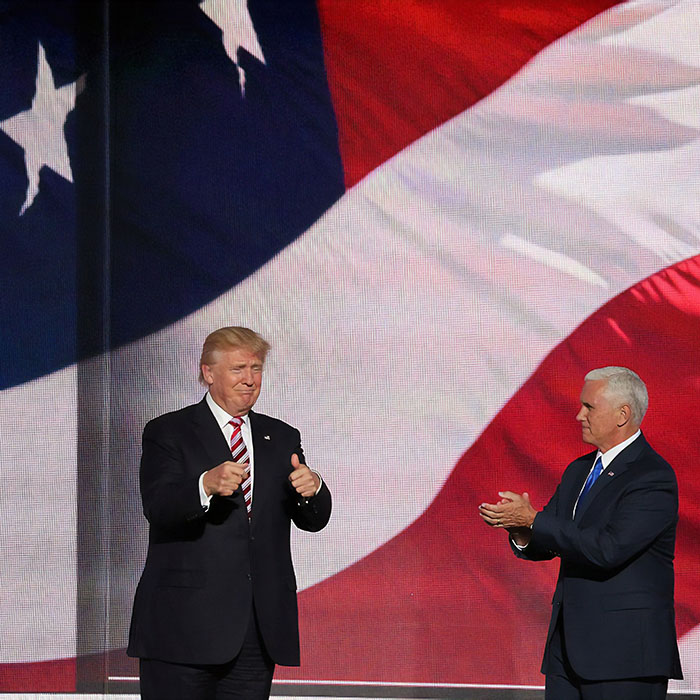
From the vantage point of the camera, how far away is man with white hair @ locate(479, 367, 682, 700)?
245cm

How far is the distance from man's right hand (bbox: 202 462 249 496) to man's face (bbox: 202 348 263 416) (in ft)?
0.87

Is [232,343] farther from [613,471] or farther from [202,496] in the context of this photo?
[613,471]

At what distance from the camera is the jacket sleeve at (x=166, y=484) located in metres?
2.46

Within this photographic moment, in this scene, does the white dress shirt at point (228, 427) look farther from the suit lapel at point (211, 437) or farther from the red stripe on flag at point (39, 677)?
the red stripe on flag at point (39, 677)

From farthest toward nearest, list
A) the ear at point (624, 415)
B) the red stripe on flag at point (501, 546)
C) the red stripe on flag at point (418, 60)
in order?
the red stripe on flag at point (418, 60)
the red stripe on flag at point (501, 546)
the ear at point (624, 415)

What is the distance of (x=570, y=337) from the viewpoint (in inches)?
150

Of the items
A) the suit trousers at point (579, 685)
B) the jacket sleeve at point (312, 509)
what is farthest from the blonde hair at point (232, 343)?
the suit trousers at point (579, 685)

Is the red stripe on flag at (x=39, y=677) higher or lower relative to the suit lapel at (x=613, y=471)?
lower

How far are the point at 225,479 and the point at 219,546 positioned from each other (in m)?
0.25

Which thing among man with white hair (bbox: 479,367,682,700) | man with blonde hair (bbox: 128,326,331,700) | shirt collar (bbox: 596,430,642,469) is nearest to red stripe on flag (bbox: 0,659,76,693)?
man with blonde hair (bbox: 128,326,331,700)

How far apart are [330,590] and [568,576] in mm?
1500

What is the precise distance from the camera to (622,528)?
245 centimetres

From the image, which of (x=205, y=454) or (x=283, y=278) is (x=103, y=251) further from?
(x=205, y=454)

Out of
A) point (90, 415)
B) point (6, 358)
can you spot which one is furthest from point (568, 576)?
point (6, 358)
